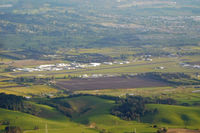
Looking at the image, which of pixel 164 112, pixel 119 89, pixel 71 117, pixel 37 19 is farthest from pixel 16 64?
pixel 37 19

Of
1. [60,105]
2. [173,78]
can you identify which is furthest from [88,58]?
[60,105]

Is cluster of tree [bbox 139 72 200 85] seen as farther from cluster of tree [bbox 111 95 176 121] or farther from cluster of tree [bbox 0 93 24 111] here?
cluster of tree [bbox 0 93 24 111]

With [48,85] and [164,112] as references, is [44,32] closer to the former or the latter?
[48,85]

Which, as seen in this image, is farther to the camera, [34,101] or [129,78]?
[129,78]

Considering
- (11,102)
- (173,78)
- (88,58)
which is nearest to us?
(11,102)

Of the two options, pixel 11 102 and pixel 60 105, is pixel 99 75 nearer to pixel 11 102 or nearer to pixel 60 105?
pixel 60 105

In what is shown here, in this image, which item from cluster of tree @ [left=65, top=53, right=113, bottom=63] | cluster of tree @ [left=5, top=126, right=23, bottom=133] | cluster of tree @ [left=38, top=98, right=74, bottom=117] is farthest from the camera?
cluster of tree @ [left=65, top=53, right=113, bottom=63]

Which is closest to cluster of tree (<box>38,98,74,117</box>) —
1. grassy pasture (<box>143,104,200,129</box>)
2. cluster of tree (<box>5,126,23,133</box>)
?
grassy pasture (<box>143,104,200,129</box>)
